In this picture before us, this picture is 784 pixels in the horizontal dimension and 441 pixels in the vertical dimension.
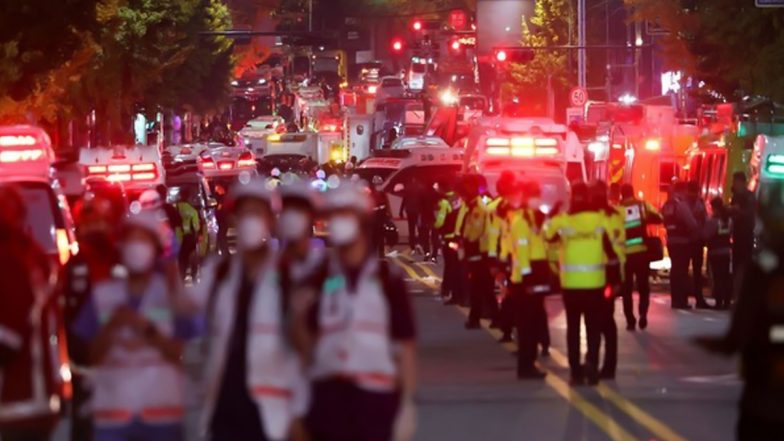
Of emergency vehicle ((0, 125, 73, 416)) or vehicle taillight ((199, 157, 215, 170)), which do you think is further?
vehicle taillight ((199, 157, 215, 170))

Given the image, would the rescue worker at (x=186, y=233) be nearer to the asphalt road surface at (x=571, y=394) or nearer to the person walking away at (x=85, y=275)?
the asphalt road surface at (x=571, y=394)

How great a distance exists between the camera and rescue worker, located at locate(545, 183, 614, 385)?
17.3 m

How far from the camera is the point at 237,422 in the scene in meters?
9.05

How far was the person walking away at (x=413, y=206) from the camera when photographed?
40.8m

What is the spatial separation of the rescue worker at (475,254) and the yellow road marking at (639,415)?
20.5ft

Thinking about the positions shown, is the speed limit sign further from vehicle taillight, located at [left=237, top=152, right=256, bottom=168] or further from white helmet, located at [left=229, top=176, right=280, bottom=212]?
white helmet, located at [left=229, top=176, right=280, bottom=212]

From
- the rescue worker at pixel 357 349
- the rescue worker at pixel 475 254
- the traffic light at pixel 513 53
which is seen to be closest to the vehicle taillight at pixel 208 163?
the traffic light at pixel 513 53

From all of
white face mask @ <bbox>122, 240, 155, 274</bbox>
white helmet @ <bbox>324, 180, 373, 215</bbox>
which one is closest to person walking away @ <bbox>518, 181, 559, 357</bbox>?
white face mask @ <bbox>122, 240, 155, 274</bbox>

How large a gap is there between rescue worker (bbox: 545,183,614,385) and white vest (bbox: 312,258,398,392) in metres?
8.82

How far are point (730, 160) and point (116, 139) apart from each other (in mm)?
31271

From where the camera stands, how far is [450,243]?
90.8 feet

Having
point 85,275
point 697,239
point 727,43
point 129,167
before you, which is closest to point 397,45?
point 727,43

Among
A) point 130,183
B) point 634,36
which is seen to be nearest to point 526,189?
point 130,183

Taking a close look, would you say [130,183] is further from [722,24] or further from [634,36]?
[634,36]
